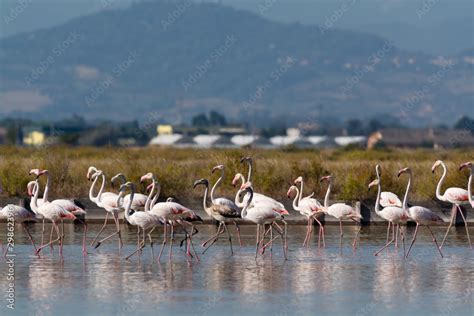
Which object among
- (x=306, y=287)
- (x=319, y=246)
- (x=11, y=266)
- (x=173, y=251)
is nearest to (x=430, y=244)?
(x=319, y=246)

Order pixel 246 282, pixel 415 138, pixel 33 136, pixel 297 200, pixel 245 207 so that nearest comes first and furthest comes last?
pixel 246 282
pixel 245 207
pixel 297 200
pixel 415 138
pixel 33 136

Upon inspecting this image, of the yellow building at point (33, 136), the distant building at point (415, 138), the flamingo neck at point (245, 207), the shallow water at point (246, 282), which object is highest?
the yellow building at point (33, 136)

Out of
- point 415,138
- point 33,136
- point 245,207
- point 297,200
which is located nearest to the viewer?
point 245,207

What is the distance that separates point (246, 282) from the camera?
16312mm

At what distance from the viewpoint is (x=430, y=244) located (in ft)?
71.0

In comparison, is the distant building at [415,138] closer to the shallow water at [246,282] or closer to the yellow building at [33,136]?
the yellow building at [33,136]

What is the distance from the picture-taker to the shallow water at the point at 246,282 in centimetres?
1427

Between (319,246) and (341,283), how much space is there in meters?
4.74

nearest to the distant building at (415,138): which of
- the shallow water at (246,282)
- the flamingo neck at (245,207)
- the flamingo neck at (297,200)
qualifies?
the flamingo neck at (297,200)

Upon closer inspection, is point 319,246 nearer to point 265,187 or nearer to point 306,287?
point 306,287

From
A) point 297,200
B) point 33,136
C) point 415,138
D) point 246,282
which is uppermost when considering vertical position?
point 33,136

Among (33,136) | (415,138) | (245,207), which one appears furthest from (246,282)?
(33,136)

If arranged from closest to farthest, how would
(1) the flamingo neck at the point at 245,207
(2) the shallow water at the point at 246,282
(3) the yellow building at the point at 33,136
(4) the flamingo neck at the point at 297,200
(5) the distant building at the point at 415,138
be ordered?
(2) the shallow water at the point at 246,282, (1) the flamingo neck at the point at 245,207, (4) the flamingo neck at the point at 297,200, (5) the distant building at the point at 415,138, (3) the yellow building at the point at 33,136

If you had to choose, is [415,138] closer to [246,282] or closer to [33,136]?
[33,136]
